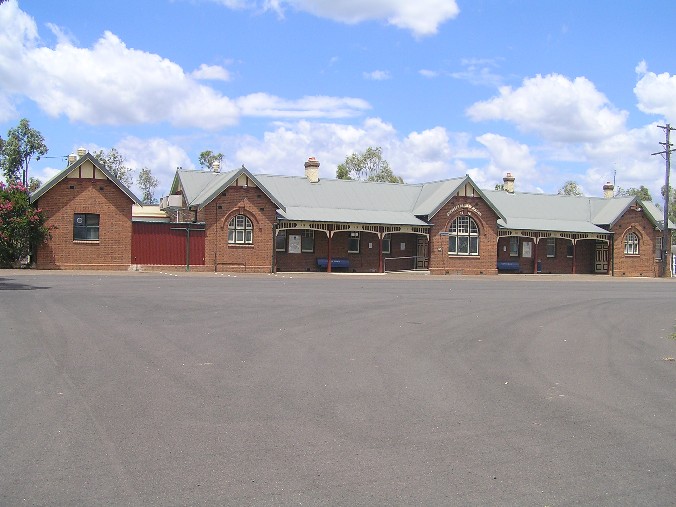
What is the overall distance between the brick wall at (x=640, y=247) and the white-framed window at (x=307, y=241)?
21702 mm

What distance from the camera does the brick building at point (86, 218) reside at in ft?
110

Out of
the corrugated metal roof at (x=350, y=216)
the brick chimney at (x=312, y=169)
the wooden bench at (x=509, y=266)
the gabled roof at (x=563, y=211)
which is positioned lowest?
the wooden bench at (x=509, y=266)

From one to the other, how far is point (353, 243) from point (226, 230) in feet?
27.6

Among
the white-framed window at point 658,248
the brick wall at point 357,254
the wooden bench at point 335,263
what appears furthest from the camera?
the white-framed window at point 658,248

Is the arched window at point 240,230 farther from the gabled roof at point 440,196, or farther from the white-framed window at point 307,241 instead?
the gabled roof at point 440,196

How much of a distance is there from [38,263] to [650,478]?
106ft

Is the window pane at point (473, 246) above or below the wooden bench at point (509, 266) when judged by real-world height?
above

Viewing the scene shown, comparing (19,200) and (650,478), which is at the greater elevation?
A: (19,200)

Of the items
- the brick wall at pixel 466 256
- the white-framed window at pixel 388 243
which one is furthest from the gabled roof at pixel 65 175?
the brick wall at pixel 466 256

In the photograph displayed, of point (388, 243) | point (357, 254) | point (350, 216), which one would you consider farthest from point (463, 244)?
point (350, 216)

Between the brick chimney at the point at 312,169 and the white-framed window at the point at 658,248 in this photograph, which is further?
the white-framed window at the point at 658,248

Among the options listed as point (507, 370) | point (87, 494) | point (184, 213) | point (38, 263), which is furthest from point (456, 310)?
point (184, 213)

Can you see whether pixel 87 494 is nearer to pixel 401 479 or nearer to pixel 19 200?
pixel 401 479

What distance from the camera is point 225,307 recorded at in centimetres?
1753
